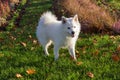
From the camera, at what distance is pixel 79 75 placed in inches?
298

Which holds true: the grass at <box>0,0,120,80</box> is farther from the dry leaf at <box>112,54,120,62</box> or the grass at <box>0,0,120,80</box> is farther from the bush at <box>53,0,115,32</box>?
the bush at <box>53,0,115,32</box>

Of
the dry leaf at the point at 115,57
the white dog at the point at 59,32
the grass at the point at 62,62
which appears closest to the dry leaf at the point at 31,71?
the grass at the point at 62,62

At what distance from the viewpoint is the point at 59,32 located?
893cm

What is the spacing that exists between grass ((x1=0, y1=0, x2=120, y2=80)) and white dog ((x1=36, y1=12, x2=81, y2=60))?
31 cm

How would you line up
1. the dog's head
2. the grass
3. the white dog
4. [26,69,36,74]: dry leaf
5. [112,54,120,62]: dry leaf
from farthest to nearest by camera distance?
1. [112,54,120,62]: dry leaf
2. the white dog
3. the dog's head
4. [26,69,36,74]: dry leaf
5. the grass

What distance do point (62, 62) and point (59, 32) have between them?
0.77 m

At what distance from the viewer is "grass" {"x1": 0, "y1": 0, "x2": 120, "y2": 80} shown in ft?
25.0

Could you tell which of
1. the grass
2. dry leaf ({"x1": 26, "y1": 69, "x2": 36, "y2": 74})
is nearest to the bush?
the grass

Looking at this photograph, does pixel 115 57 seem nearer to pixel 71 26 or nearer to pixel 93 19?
pixel 71 26

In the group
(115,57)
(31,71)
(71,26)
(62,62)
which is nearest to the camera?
(31,71)

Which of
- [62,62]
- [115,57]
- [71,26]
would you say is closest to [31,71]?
[62,62]

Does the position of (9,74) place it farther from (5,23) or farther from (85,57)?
(5,23)

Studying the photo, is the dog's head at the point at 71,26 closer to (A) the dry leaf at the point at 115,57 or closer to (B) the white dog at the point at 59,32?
(B) the white dog at the point at 59,32

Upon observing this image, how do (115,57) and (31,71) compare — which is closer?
(31,71)
